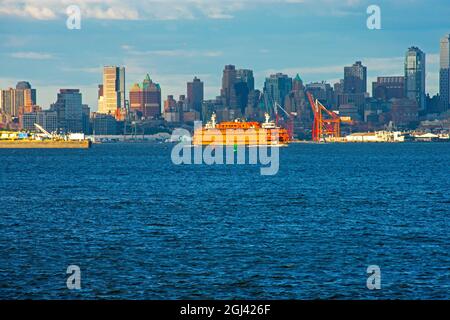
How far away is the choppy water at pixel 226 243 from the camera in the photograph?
28609 millimetres

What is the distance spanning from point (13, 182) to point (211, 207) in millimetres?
38354

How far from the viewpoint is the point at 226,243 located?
128 ft

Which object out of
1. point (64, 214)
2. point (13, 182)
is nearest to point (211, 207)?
point (64, 214)

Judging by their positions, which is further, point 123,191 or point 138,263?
point 123,191

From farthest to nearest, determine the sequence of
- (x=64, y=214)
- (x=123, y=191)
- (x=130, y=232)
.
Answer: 1. (x=123, y=191)
2. (x=64, y=214)
3. (x=130, y=232)

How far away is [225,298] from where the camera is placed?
26.9 metres

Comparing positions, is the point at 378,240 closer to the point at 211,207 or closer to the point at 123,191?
the point at 211,207

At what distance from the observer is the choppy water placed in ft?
93.9

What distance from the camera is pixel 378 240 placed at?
39938mm

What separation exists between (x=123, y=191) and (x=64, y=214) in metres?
21.4
